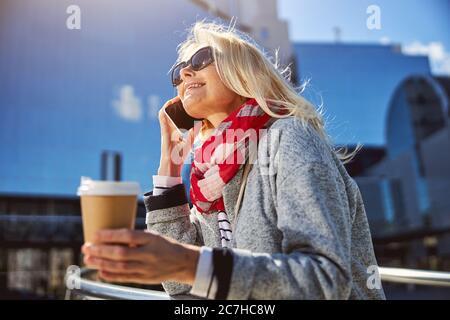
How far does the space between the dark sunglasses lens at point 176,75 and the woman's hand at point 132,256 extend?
2.90 feet

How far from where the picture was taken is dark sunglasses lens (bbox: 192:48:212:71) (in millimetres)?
1399

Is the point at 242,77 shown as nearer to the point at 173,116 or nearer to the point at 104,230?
the point at 173,116

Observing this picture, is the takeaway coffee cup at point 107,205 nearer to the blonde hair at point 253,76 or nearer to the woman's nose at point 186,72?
the blonde hair at point 253,76

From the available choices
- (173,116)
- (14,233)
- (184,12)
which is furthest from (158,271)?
(14,233)

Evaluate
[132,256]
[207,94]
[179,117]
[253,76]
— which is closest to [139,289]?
[179,117]

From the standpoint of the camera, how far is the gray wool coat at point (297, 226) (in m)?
0.81

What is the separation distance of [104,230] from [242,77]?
2.54 ft

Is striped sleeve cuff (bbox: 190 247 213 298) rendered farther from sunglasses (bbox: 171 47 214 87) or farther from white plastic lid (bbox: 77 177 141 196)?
sunglasses (bbox: 171 47 214 87)

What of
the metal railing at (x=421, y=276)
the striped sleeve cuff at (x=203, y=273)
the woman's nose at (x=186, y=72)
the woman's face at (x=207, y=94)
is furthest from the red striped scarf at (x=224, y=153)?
the metal railing at (x=421, y=276)

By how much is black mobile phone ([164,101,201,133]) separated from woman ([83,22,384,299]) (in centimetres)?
3

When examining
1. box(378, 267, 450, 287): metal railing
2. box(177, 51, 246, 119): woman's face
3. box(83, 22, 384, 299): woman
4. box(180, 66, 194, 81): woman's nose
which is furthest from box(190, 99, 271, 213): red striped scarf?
box(378, 267, 450, 287): metal railing

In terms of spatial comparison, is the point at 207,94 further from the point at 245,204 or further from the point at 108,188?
the point at 108,188

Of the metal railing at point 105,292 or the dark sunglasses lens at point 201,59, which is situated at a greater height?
the dark sunglasses lens at point 201,59

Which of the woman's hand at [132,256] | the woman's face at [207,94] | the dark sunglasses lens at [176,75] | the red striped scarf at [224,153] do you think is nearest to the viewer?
the woman's hand at [132,256]
